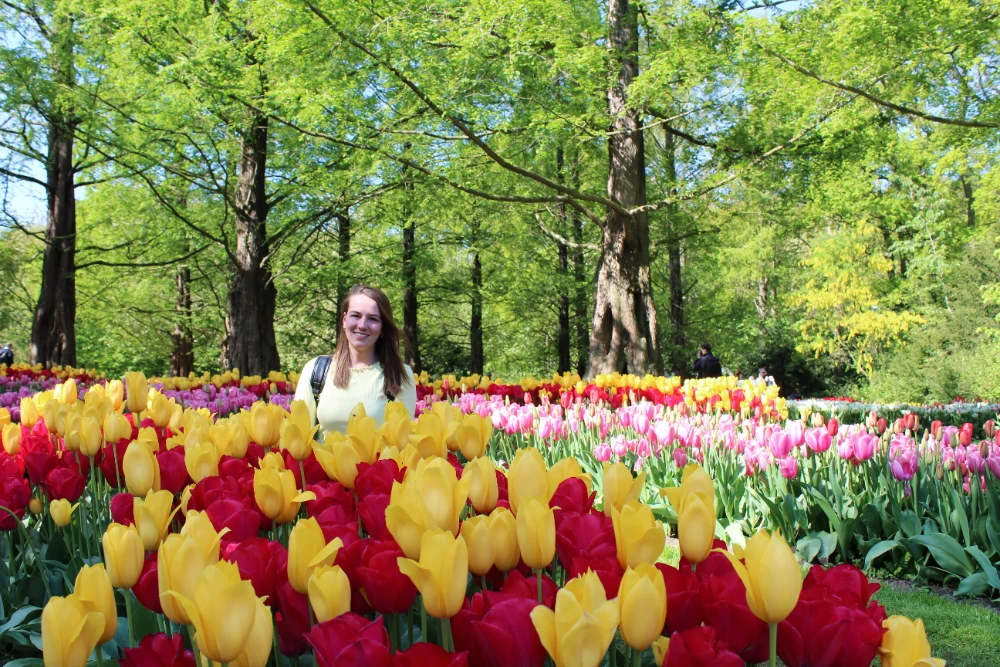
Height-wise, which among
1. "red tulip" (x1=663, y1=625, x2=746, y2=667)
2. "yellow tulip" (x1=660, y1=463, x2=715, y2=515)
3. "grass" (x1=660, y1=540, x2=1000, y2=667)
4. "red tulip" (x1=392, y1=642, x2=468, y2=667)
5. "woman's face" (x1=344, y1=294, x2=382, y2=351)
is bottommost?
"grass" (x1=660, y1=540, x2=1000, y2=667)

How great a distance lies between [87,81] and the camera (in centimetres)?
1290

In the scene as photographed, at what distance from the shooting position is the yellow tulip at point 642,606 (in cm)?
95

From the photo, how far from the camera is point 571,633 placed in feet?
2.84

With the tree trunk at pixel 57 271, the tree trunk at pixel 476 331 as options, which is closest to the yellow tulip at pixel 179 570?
the tree trunk at pixel 57 271

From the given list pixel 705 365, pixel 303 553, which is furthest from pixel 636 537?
pixel 705 365

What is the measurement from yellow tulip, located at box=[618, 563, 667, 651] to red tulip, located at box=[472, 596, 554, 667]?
11 centimetres

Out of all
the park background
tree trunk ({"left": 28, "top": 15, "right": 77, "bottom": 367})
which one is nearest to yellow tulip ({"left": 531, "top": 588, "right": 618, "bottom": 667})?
the park background

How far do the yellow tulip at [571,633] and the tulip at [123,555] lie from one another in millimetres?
700

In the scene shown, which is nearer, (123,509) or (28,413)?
(123,509)

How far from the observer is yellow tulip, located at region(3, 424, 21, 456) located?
7.58 feet

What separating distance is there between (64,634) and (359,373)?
3.22 m

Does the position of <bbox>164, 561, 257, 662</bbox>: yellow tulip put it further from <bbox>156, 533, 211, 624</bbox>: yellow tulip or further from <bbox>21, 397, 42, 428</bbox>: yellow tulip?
<bbox>21, 397, 42, 428</bbox>: yellow tulip

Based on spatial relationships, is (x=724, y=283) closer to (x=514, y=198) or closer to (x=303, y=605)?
(x=514, y=198)

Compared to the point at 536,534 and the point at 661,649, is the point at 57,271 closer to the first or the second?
the point at 536,534
